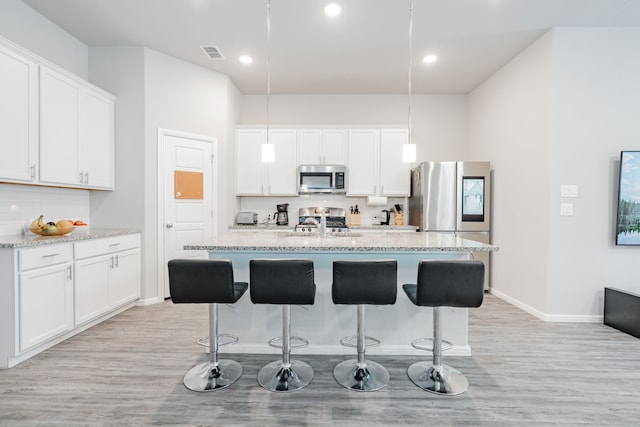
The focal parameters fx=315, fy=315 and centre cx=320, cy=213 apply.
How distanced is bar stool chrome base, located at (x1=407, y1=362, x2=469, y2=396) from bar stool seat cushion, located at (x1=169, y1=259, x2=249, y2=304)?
1448 millimetres

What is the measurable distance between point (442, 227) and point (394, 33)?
2.59m

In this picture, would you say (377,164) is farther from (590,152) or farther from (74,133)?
(74,133)

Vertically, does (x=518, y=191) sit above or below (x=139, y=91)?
below

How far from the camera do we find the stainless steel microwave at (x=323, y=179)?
4961 mm

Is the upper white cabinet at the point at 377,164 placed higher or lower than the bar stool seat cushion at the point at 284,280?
higher

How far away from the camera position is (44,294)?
2.60 metres

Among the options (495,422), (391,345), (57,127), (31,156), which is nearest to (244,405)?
(391,345)

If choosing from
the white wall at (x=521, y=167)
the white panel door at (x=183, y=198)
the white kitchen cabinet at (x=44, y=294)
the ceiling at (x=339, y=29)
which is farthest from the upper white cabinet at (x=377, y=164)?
the white kitchen cabinet at (x=44, y=294)

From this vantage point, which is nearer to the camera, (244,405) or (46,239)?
(244,405)

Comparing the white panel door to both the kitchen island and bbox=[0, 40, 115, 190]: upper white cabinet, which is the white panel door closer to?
bbox=[0, 40, 115, 190]: upper white cabinet

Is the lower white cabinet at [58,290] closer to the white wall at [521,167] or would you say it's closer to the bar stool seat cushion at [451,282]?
Result: the bar stool seat cushion at [451,282]

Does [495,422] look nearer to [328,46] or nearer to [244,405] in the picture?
[244,405]

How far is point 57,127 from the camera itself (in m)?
3.12

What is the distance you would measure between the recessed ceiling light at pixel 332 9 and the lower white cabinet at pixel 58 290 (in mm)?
3238
